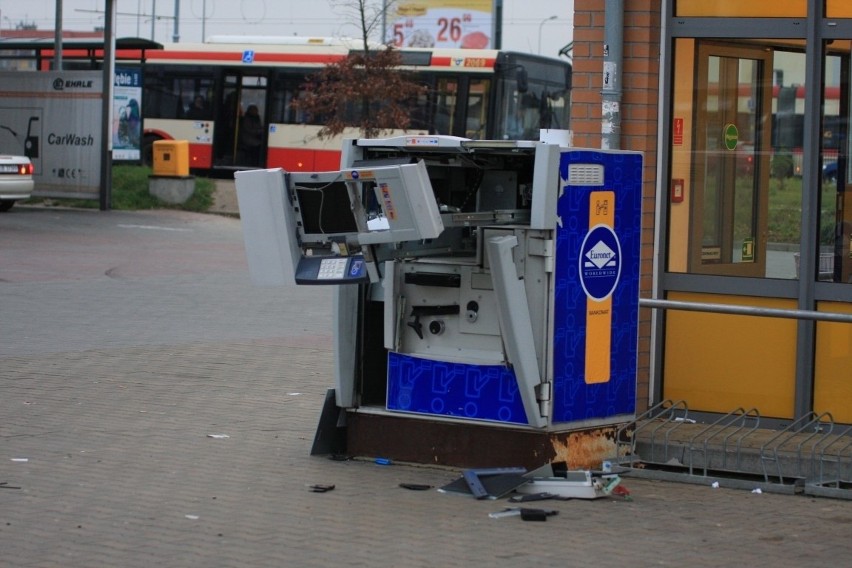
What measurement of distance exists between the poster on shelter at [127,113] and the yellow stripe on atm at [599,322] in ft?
66.2

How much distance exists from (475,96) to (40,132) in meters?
9.32

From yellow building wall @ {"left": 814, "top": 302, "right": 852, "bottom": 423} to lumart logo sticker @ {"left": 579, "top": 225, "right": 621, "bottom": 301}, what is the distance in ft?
4.26

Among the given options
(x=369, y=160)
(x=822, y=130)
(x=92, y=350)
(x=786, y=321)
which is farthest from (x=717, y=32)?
(x=92, y=350)

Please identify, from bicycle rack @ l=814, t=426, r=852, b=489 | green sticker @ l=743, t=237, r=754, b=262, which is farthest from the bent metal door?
bicycle rack @ l=814, t=426, r=852, b=489

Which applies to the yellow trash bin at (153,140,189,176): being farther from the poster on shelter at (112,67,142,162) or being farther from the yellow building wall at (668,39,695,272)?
the yellow building wall at (668,39,695,272)

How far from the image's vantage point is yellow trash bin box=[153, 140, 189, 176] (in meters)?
27.1

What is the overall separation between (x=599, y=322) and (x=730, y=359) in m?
1.15

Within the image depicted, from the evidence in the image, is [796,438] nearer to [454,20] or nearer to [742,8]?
[742,8]

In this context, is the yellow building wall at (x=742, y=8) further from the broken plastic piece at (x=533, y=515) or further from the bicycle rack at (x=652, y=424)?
the broken plastic piece at (x=533, y=515)

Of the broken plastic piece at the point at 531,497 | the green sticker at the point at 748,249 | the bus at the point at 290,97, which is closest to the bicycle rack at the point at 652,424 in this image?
the broken plastic piece at the point at 531,497

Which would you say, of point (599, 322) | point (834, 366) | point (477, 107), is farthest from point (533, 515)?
point (477, 107)

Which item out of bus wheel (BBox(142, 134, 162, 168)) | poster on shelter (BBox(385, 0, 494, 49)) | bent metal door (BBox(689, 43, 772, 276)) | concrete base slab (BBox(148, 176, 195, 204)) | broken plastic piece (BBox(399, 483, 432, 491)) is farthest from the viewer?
poster on shelter (BBox(385, 0, 494, 49))

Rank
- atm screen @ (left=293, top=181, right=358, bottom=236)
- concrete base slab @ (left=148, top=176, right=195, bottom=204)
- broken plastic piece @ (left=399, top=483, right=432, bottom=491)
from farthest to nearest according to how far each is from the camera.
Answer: concrete base slab @ (left=148, top=176, right=195, bottom=204), broken plastic piece @ (left=399, top=483, right=432, bottom=491), atm screen @ (left=293, top=181, right=358, bottom=236)

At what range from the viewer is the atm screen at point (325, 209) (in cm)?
668
